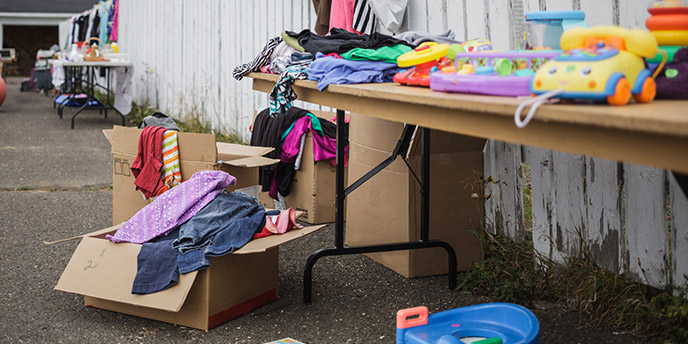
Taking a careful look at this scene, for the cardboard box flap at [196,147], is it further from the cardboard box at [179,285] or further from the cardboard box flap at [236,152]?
the cardboard box at [179,285]

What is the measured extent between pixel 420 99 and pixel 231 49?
575cm

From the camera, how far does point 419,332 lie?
2271 mm

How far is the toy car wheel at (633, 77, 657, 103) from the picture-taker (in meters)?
1.58

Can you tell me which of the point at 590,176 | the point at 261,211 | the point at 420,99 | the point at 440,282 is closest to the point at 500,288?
the point at 440,282

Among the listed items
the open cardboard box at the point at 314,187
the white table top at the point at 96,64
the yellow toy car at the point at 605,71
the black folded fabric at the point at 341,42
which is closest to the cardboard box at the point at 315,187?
the open cardboard box at the point at 314,187

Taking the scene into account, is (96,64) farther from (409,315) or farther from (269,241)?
(409,315)

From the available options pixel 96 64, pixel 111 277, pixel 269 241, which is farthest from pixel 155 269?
pixel 96 64

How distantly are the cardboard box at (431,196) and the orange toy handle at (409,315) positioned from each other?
40.0 inches

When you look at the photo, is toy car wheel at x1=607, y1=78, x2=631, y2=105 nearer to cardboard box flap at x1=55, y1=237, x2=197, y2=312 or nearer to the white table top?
cardboard box flap at x1=55, y1=237, x2=197, y2=312

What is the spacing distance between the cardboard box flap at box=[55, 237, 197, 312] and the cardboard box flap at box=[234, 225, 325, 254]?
219 mm

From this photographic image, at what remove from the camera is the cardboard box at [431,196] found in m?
3.30

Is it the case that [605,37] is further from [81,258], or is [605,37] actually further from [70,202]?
[70,202]

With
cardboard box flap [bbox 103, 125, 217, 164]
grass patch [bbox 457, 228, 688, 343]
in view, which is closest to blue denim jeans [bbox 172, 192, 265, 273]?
cardboard box flap [bbox 103, 125, 217, 164]

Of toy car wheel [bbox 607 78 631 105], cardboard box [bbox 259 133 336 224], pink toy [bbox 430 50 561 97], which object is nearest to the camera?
toy car wheel [bbox 607 78 631 105]
